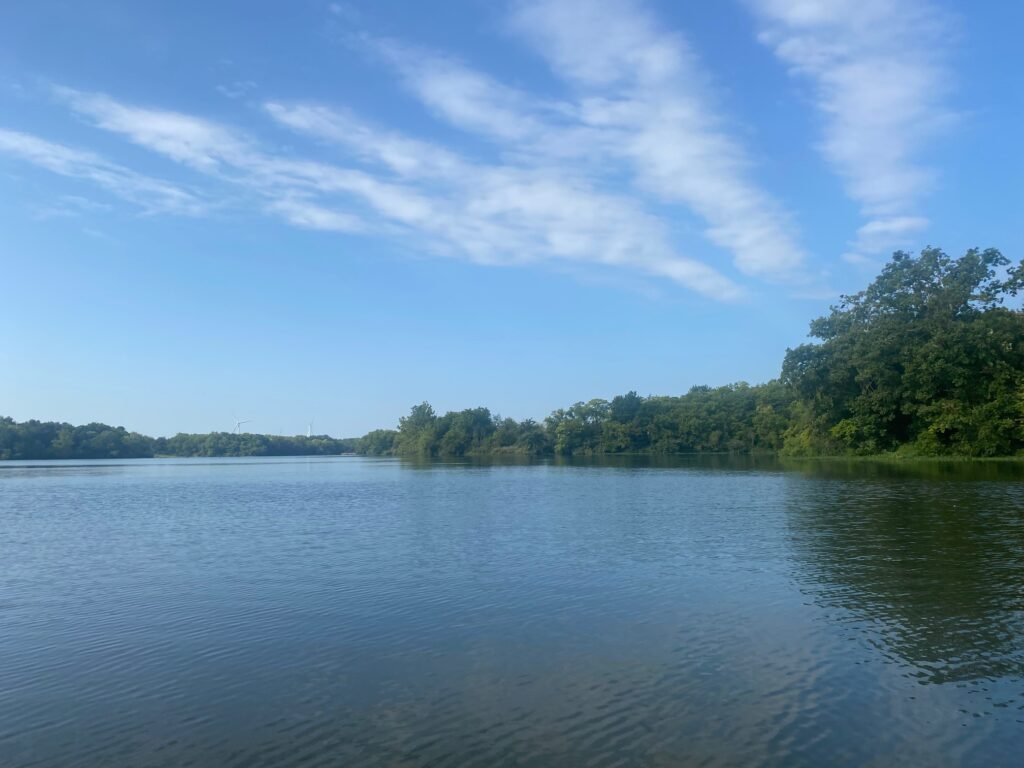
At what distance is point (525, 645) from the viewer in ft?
36.8

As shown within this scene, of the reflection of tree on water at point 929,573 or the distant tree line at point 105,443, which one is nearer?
the reflection of tree on water at point 929,573

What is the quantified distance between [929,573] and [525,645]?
9.27m

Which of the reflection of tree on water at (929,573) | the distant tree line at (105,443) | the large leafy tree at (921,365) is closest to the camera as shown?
the reflection of tree on water at (929,573)

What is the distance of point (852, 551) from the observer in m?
18.4

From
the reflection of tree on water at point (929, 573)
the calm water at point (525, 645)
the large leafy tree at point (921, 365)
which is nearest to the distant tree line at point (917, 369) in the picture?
the large leafy tree at point (921, 365)

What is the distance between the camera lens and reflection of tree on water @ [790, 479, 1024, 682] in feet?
34.2

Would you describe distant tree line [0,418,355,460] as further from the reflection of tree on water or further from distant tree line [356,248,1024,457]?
the reflection of tree on water

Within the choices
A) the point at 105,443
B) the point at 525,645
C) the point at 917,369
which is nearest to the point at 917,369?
the point at 917,369

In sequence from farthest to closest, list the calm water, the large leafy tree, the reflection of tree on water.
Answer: the large leafy tree
the reflection of tree on water
the calm water

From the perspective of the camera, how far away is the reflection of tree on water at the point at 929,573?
10.4 meters

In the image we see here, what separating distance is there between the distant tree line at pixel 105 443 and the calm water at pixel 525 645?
123 metres

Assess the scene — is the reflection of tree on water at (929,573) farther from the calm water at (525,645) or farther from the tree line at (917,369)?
the tree line at (917,369)

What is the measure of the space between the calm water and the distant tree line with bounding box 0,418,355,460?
123077 millimetres

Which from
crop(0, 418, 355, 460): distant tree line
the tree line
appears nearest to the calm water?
the tree line
